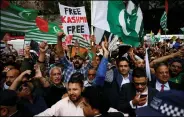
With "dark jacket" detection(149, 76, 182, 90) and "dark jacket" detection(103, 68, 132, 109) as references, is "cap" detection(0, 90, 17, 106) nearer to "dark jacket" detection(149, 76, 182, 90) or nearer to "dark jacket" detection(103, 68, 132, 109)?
"dark jacket" detection(103, 68, 132, 109)

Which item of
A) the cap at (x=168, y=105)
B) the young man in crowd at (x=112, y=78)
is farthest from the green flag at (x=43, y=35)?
the cap at (x=168, y=105)

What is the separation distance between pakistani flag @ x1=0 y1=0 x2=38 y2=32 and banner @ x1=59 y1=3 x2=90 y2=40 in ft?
6.26

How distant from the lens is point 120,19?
19.6ft

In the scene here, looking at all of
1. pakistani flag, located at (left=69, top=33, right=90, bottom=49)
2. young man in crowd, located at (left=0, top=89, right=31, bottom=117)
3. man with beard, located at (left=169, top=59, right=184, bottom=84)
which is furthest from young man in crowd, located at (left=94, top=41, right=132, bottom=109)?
pakistani flag, located at (left=69, top=33, right=90, bottom=49)

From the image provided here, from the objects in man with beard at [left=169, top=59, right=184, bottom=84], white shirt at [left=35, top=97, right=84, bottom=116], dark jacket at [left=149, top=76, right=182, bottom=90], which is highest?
man with beard at [left=169, top=59, right=184, bottom=84]

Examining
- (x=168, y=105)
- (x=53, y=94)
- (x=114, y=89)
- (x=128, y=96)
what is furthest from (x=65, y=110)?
(x=168, y=105)

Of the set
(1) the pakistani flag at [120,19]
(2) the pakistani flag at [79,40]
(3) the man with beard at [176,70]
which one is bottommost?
(3) the man with beard at [176,70]

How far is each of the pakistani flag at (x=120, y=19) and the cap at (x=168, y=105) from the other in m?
3.20

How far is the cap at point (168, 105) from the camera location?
8.95ft

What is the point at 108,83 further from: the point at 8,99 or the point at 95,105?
the point at 8,99

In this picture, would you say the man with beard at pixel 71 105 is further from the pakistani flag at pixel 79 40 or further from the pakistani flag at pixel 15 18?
the pakistani flag at pixel 79 40

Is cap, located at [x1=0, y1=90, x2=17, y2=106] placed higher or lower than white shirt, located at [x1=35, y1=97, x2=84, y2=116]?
higher

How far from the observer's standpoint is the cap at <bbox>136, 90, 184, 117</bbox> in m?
2.73

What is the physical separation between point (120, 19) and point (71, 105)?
7.82 ft
